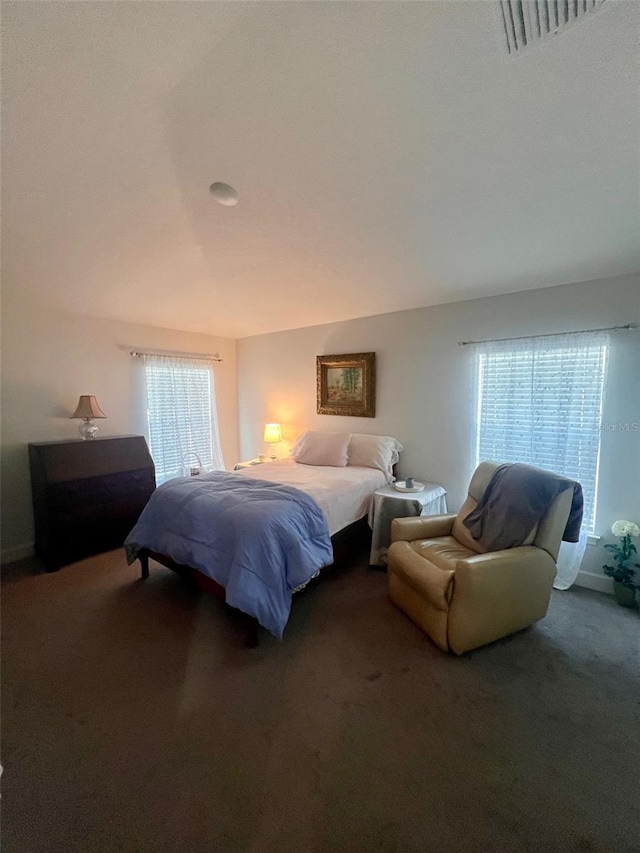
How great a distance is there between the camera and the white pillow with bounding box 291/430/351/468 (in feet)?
11.9

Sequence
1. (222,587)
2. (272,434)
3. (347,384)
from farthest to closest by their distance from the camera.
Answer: (272,434) < (347,384) < (222,587)

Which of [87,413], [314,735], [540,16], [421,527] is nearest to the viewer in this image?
[540,16]

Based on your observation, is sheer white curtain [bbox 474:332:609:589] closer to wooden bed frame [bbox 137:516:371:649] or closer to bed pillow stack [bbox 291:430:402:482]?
bed pillow stack [bbox 291:430:402:482]

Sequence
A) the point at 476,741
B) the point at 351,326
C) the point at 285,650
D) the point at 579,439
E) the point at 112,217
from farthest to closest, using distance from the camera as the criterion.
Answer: the point at 351,326 → the point at 579,439 → the point at 112,217 → the point at 285,650 → the point at 476,741

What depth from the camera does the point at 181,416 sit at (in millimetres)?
4410

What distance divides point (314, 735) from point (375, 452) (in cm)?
240

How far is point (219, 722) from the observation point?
4.99 ft

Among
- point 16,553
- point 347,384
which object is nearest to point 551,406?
point 347,384

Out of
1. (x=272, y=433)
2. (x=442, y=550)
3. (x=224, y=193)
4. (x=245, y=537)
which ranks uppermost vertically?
(x=224, y=193)

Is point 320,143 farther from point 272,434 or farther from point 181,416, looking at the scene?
point 181,416

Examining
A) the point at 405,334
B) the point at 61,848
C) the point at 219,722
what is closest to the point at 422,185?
the point at 405,334

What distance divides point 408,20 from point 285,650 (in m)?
3.05

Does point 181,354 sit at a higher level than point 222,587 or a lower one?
higher

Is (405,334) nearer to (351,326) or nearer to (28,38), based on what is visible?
(351,326)
